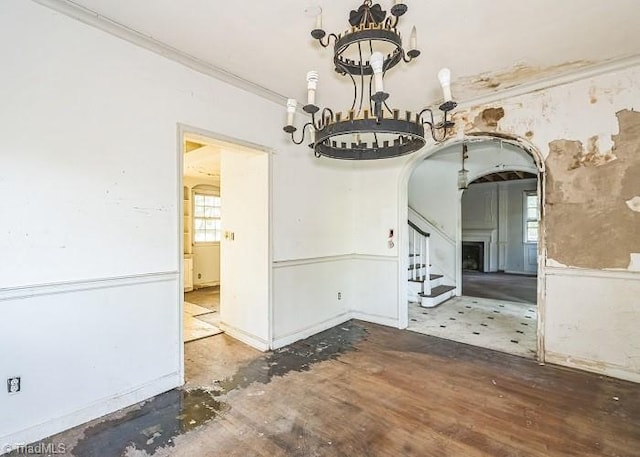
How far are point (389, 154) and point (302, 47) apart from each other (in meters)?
1.10

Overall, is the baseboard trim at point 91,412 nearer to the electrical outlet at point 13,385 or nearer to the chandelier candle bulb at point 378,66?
the electrical outlet at point 13,385

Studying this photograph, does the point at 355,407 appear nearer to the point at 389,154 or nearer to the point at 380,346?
the point at 380,346

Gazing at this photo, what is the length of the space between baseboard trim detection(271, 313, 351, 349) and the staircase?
1.50 meters

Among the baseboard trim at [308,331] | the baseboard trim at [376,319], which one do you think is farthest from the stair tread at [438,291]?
the baseboard trim at [308,331]

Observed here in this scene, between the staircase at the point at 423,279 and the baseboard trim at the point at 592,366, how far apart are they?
2.19 metres

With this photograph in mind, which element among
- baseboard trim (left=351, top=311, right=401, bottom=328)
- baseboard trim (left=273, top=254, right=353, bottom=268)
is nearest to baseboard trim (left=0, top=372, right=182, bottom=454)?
baseboard trim (left=273, top=254, right=353, bottom=268)

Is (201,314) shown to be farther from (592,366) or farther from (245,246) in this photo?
(592,366)

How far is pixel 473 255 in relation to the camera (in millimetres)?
10250

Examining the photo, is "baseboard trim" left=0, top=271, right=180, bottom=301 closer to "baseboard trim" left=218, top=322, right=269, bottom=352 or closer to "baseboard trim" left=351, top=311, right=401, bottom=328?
"baseboard trim" left=218, top=322, right=269, bottom=352

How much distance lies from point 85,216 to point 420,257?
5091 millimetres

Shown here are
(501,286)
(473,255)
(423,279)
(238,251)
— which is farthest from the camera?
(473,255)

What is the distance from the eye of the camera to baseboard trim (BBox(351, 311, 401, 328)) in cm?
428

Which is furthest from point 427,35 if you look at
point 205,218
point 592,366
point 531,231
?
point 531,231

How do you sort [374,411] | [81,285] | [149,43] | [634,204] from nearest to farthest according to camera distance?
[81,285] < [374,411] < [149,43] < [634,204]
